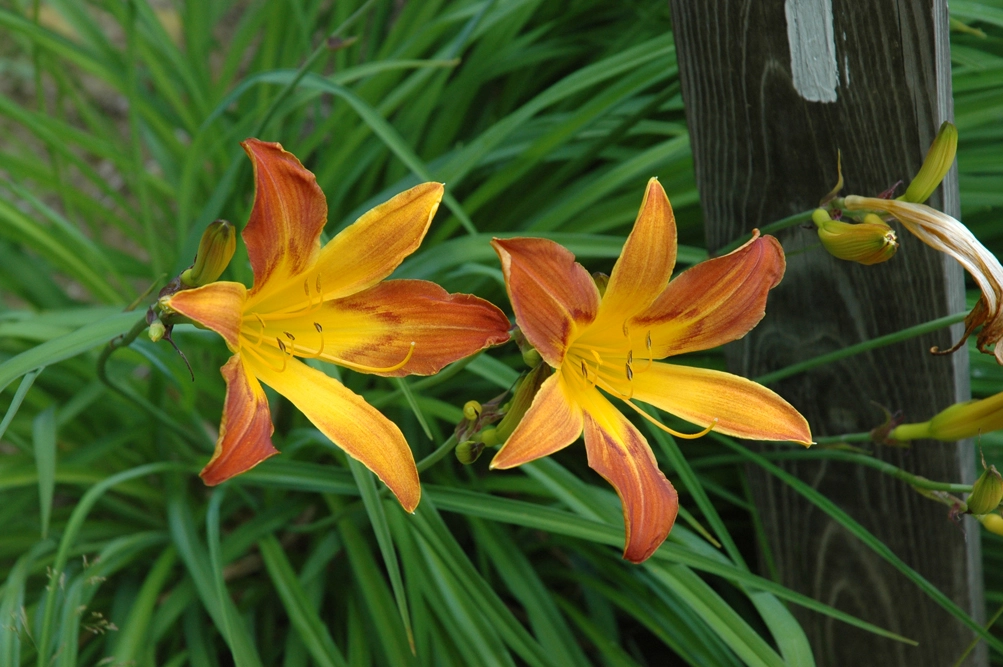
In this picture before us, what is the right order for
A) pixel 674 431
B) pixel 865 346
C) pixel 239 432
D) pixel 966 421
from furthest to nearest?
1. pixel 865 346
2. pixel 966 421
3. pixel 674 431
4. pixel 239 432

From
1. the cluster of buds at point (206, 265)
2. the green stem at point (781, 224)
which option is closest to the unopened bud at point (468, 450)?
the cluster of buds at point (206, 265)

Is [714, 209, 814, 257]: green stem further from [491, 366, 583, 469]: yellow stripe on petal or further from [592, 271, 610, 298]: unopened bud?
[491, 366, 583, 469]: yellow stripe on petal

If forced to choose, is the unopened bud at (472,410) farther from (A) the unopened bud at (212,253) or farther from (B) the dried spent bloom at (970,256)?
(B) the dried spent bloom at (970,256)

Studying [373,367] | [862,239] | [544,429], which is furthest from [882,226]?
[373,367]

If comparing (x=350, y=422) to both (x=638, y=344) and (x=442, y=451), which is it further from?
(x=638, y=344)

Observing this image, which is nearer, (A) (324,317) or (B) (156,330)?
(B) (156,330)

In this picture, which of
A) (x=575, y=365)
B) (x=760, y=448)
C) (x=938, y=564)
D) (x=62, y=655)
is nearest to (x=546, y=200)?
(x=760, y=448)

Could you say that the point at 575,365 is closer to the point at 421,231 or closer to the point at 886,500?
the point at 421,231
